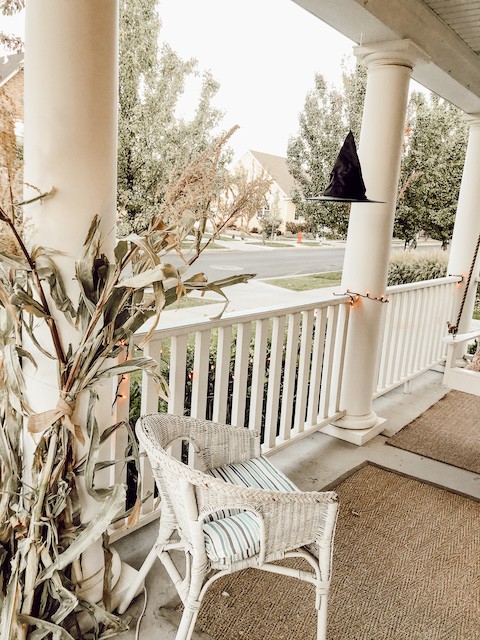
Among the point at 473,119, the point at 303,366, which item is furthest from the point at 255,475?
the point at 473,119

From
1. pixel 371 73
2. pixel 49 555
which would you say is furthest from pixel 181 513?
pixel 371 73

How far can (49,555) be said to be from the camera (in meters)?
1.48

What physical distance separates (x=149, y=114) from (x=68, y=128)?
1660 mm

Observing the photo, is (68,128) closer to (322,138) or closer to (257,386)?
(257,386)

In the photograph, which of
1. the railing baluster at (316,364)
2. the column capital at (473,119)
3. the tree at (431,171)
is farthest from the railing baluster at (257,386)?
the tree at (431,171)

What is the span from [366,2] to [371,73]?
536 millimetres

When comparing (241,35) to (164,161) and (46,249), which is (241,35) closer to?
(164,161)

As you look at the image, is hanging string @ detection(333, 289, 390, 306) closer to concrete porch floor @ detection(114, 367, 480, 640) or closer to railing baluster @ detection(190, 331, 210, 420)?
concrete porch floor @ detection(114, 367, 480, 640)

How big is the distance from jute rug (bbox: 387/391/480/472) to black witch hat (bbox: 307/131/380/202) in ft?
5.67

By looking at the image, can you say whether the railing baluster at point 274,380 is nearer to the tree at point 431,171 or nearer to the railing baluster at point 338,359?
the railing baluster at point 338,359

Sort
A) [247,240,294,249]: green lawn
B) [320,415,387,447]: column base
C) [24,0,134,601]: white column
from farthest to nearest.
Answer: [320,415,387,447]: column base < [247,240,294,249]: green lawn < [24,0,134,601]: white column

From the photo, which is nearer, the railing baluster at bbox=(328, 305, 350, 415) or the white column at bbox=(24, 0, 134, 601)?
the white column at bbox=(24, 0, 134, 601)

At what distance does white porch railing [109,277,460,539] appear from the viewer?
223 cm

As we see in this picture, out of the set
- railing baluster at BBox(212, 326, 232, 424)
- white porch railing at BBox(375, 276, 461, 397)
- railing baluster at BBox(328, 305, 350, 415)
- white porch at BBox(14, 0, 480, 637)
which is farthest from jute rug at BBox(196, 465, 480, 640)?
white porch railing at BBox(375, 276, 461, 397)
